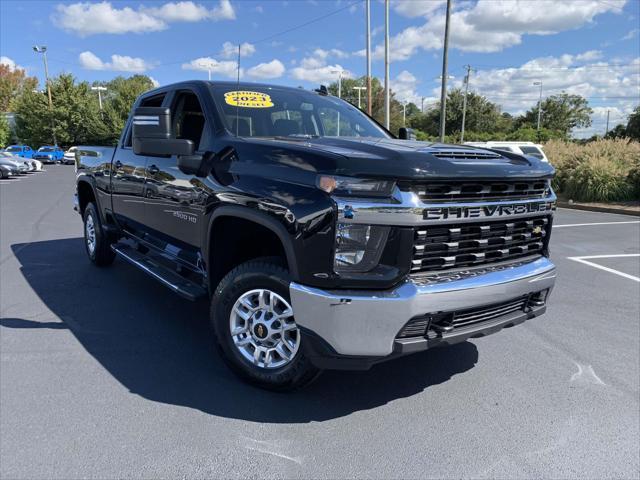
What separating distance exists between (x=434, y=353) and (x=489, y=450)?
123 centimetres

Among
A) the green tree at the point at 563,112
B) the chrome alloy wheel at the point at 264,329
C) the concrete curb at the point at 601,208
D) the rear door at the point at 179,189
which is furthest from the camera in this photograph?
the green tree at the point at 563,112

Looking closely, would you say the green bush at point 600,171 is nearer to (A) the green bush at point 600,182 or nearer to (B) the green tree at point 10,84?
(A) the green bush at point 600,182

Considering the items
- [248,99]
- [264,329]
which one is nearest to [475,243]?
[264,329]

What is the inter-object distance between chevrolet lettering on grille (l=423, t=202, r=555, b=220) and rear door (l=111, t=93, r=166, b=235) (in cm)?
285

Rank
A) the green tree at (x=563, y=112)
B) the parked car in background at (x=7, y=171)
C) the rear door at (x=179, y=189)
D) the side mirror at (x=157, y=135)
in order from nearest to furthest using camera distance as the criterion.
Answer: the side mirror at (x=157, y=135), the rear door at (x=179, y=189), the parked car in background at (x=7, y=171), the green tree at (x=563, y=112)

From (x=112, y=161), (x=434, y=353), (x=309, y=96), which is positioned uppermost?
(x=309, y=96)

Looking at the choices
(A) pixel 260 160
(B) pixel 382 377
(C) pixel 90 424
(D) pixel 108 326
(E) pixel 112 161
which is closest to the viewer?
(C) pixel 90 424

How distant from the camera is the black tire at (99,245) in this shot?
6.05 m

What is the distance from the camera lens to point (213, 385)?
328cm

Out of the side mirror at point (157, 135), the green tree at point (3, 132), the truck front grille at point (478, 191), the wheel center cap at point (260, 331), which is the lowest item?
the wheel center cap at point (260, 331)

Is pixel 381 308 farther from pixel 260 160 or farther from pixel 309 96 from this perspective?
pixel 309 96

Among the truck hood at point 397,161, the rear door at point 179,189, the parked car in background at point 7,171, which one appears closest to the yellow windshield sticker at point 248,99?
the rear door at point 179,189

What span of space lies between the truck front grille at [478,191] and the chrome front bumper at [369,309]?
463mm

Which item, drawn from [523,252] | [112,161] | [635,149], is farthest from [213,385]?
[635,149]
